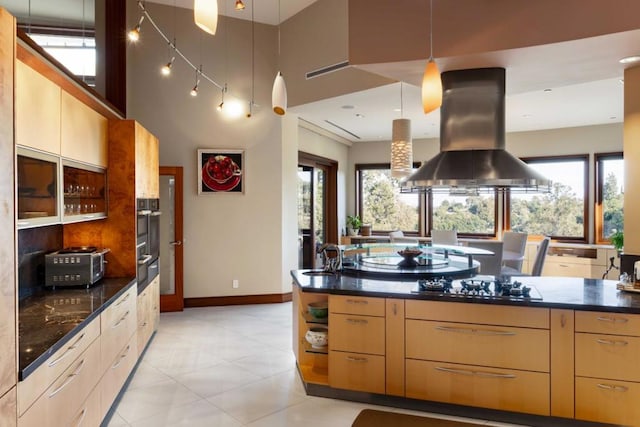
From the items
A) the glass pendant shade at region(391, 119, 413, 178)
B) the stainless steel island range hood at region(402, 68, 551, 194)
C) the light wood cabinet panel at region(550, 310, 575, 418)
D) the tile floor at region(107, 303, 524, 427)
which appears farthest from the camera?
the glass pendant shade at region(391, 119, 413, 178)

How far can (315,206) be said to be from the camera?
26.7 ft

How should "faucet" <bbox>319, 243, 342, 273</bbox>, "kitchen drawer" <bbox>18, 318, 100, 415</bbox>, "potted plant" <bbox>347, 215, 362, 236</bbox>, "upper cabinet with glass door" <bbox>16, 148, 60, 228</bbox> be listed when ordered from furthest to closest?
"potted plant" <bbox>347, 215, 362, 236</bbox>, "faucet" <bbox>319, 243, 342, 273</bbox>, "upper cabinet with glass door" <bbox>16, 148, 60, 228</bbox>, "kitchen drawer" <bbox>18, 318, 100, 415</bbox>

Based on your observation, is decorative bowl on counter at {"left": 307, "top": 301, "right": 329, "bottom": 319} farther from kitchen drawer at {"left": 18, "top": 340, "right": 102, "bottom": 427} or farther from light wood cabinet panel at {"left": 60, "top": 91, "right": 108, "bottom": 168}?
light wood cabinet panel at {"left": 60, "top": 91, "right": 108, "bottom": 168}

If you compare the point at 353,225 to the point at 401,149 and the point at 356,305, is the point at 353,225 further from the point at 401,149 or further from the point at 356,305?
the point at 356,305

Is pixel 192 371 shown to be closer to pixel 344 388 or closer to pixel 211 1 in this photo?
pixel 344 388

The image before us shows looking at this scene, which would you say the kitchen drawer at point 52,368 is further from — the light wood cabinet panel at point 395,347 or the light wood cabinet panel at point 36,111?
the light wood cabinet panel at point 395,347

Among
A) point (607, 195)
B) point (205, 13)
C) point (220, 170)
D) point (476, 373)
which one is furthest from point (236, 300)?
point (607, 195)

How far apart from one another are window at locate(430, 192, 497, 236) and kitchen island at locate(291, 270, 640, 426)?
18.1ft

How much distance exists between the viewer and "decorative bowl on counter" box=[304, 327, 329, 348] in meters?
3.42

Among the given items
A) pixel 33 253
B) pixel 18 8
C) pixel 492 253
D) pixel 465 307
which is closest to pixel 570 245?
pixel 492 253

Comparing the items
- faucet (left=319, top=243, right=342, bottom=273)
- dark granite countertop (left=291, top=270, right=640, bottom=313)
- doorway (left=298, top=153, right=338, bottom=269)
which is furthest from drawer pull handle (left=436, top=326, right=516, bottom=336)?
doorway (left=298, top=153, right=338, bottom=269)

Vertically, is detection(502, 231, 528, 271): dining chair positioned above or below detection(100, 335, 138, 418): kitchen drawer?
above

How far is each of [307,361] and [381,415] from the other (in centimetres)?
141

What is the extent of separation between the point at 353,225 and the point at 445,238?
240cm
